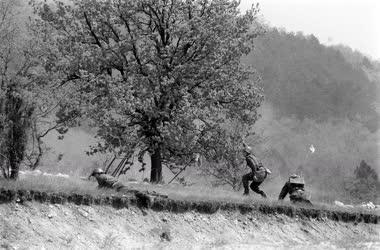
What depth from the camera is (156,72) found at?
30.6 metres

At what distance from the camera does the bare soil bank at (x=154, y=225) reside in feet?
48.2

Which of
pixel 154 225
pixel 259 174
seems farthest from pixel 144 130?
pixel 154 225

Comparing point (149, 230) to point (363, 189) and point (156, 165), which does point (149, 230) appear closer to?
point (156, 165)

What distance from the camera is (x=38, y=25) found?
3098 centimetres

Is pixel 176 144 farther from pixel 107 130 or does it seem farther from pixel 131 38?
pixel 131 38

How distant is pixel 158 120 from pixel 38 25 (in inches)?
296

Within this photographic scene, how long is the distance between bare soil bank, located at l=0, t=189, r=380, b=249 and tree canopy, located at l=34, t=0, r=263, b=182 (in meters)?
9.17

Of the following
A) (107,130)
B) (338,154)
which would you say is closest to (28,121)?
(107,130)

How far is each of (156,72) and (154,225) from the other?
45.8 feet

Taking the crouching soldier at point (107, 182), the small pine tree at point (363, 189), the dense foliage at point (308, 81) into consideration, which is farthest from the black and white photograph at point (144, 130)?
the dense foliage at point (308, 81)

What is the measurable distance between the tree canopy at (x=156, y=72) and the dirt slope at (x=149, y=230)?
9.54m

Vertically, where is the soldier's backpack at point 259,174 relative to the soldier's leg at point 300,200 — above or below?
above

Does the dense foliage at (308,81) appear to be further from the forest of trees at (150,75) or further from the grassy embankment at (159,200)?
the grassy embankment at (159,200)

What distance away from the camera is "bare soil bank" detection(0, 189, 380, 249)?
48.2ft
